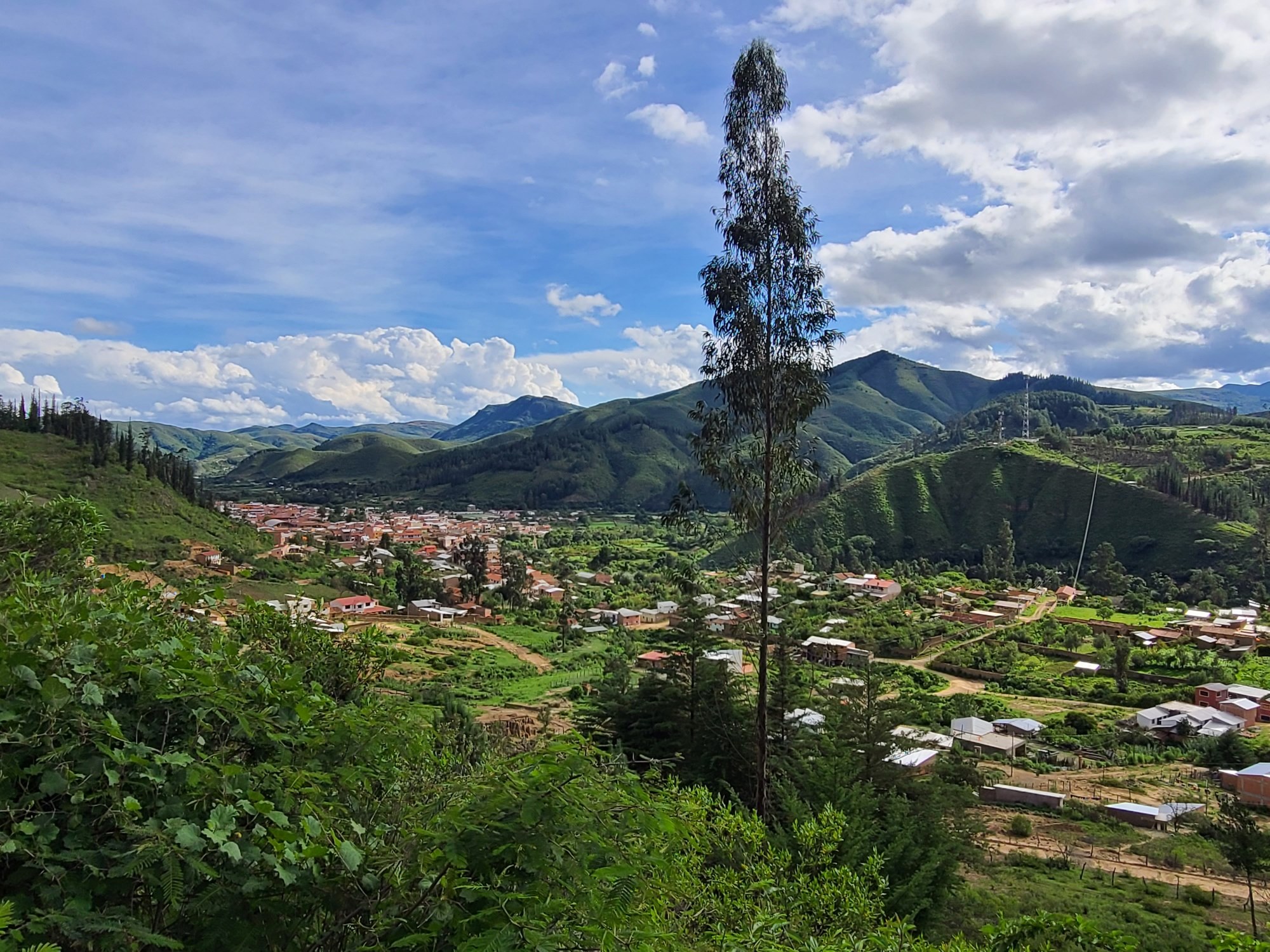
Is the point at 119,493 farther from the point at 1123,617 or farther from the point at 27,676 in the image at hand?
the point at 1123,617

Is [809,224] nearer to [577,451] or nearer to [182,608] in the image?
[182,608]

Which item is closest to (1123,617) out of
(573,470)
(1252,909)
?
(1252,909)

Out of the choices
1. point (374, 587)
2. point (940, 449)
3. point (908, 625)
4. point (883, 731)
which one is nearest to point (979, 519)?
point (908, 625)

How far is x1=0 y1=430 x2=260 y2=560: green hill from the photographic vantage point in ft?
142

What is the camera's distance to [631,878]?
224cm

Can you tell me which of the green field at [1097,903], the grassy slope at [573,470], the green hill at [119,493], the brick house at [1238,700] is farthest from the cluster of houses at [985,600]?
the grassy slope at [573,470]

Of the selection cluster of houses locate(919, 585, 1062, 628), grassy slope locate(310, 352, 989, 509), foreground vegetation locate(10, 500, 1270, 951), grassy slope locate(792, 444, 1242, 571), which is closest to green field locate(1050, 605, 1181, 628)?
cluster of houses locate(919, 585, 1062, 628)

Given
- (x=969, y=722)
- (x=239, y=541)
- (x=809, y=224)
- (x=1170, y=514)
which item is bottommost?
(x=969, y=722)

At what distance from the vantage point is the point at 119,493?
49.5 m

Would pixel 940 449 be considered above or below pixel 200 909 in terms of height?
above

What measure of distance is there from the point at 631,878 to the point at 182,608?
9.95ft

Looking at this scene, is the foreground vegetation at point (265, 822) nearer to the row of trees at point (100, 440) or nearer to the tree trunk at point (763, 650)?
the tree trunk at point (763, 650)

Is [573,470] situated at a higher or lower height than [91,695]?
higher

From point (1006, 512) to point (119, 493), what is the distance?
84679mm
